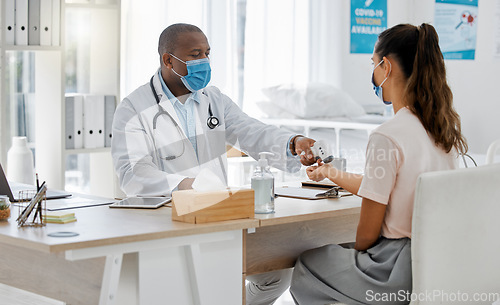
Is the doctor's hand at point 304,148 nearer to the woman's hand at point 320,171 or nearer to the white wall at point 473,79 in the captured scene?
the woman's hand at point 320,171

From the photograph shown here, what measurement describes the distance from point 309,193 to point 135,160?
63 cm

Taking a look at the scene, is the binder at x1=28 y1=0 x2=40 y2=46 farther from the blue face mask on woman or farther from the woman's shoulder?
the woman's shoulder

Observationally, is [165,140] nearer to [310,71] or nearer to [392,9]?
[310,71]

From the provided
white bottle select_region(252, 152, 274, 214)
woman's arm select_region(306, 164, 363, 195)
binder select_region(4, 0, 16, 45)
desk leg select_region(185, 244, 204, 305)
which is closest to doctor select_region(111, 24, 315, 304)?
woman's arm select_region(306, 164, 363, 195)

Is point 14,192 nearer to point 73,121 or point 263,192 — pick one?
point 263,192

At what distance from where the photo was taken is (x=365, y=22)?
17.0ft

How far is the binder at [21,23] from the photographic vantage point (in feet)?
11.0

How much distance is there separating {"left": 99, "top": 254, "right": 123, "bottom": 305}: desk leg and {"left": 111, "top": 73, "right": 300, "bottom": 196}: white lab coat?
63cm

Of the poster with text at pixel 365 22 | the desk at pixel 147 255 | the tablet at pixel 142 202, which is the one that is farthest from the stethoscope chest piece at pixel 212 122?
the poster with text at pixel 365 22

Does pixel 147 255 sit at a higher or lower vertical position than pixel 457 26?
lower

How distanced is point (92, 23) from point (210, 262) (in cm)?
221

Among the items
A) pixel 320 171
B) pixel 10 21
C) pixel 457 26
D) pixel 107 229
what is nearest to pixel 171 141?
pixel 320 171

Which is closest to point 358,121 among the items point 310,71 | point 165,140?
point 310,71

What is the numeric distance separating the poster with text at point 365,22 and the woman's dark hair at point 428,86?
10.6 feet
